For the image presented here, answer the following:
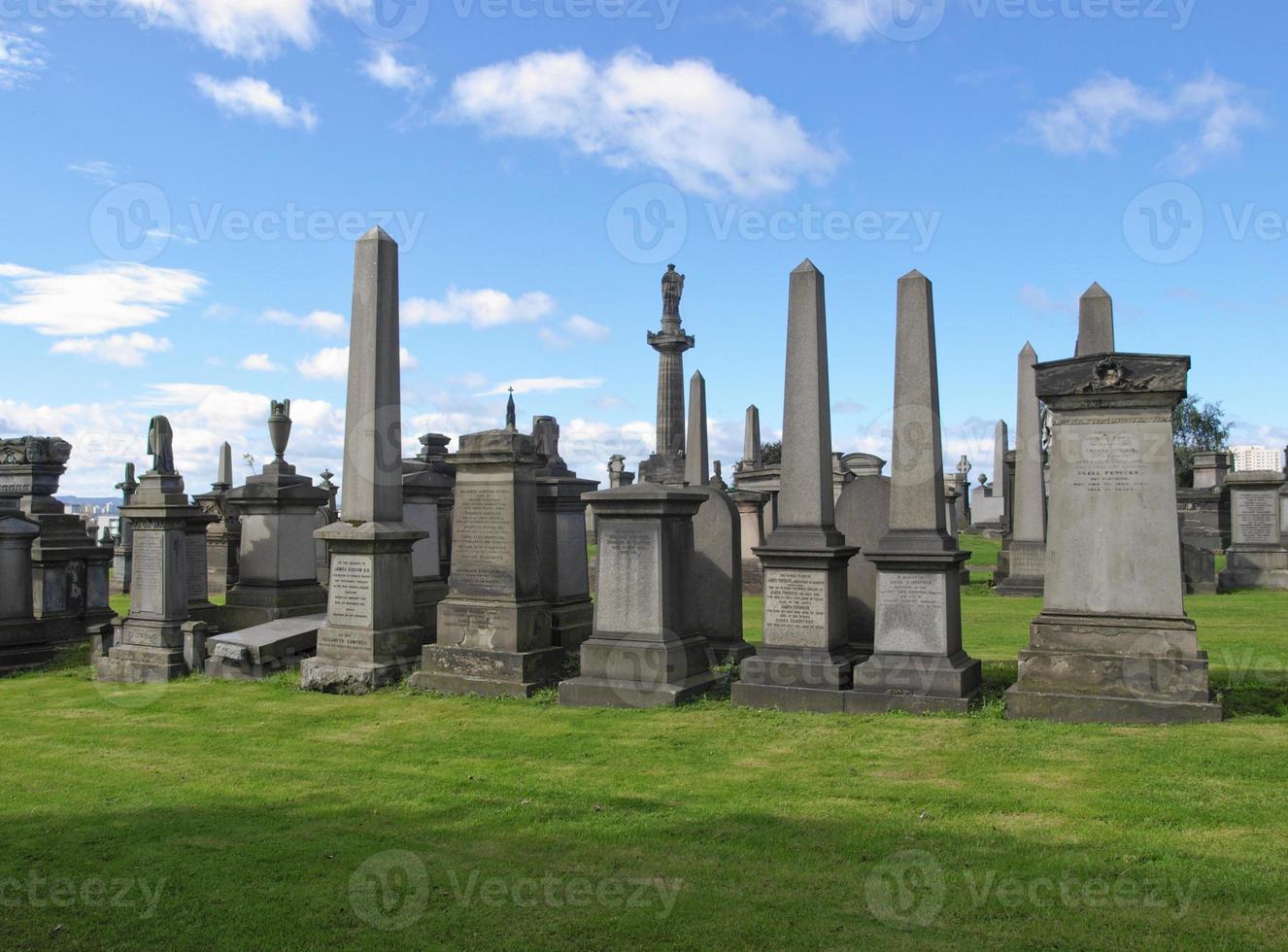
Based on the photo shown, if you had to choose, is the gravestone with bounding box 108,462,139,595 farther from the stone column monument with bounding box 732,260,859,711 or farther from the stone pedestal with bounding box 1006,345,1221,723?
the stone pedestal with bounding box 1006,345,1221,723

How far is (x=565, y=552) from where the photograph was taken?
12250 millimetres

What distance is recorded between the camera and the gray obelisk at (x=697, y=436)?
80.7ft

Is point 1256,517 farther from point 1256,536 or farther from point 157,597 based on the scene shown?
point 157,597

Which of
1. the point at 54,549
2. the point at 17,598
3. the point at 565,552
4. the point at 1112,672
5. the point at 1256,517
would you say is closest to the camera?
the point at 1112,672

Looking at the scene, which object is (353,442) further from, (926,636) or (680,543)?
(926,636)

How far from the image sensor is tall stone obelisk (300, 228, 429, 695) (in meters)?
10.5

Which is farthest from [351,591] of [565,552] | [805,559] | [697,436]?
[697,436]

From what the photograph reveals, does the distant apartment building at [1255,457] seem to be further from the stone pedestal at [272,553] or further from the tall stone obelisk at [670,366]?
the stone pedestal at [272,553]

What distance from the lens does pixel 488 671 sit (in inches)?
397

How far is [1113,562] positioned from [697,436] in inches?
689

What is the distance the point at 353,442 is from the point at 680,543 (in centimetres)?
393

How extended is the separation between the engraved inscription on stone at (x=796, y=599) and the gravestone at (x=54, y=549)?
10.0 metres

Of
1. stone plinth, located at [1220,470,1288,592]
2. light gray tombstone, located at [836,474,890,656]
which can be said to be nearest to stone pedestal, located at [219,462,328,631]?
light gray tombstone, located at [836,474,890,656]

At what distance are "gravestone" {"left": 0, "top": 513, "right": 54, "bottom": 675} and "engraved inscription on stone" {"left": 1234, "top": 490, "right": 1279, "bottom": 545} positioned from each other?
22.2 m
